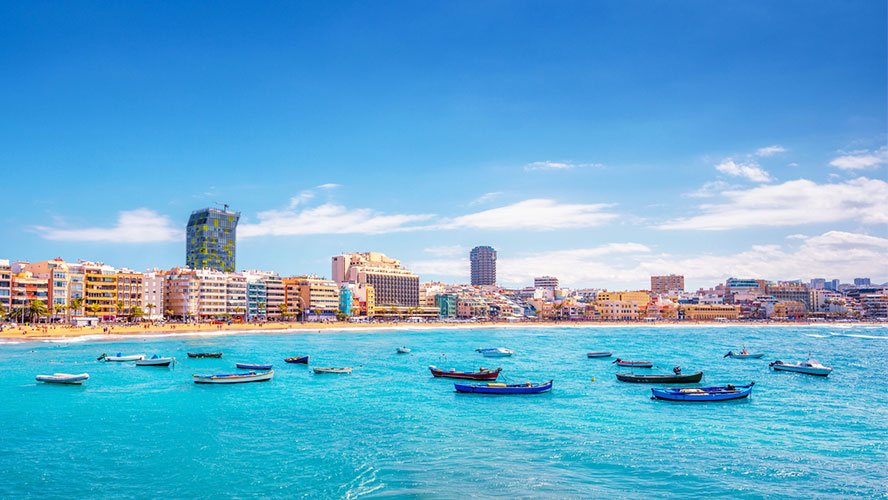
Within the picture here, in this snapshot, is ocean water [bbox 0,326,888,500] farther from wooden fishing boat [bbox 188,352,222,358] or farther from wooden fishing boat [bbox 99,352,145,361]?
Result: wooden fishing boat [bbox 188,352,222,358]

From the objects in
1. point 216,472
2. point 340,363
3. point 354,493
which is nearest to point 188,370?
point 340,363

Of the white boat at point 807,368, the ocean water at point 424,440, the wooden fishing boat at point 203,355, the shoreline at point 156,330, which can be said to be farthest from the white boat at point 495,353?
the shoreline at point 156,330

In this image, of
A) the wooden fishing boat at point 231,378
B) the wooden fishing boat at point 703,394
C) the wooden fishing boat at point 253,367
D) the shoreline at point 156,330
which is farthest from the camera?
the shoreline at point 156,330

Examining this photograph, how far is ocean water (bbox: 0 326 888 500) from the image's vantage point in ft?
89.5

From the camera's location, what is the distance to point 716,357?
92.7 m

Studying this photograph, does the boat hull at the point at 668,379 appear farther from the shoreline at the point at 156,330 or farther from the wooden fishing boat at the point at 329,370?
Answer: the shoreline at the point at 156,330

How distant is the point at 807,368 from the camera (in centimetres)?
6838

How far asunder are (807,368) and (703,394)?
88.4 feet

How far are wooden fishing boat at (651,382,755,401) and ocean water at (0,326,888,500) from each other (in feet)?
3.64

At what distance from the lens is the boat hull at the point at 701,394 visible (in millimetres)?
48844

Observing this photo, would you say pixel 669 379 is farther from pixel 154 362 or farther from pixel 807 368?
pixel 154 362

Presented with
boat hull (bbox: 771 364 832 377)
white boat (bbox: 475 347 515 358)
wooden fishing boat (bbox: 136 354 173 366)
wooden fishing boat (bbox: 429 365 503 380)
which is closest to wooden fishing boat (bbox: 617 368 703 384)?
wooden fishing boat (bbox: 429 365 503 380)

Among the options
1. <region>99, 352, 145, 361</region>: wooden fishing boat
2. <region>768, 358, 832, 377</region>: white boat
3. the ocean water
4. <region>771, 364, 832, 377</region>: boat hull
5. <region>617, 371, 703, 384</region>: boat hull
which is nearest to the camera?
the ocean water

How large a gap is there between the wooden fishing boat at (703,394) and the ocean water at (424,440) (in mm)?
1109
